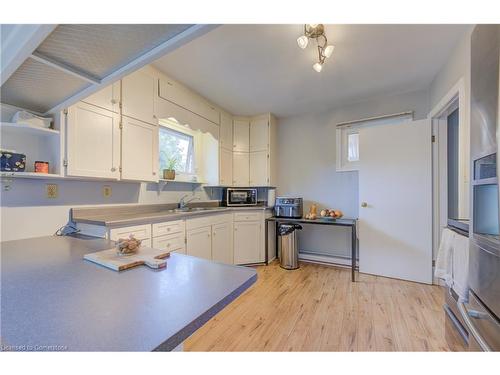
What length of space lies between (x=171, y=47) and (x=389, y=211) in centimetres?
294

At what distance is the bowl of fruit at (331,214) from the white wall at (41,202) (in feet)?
8.31

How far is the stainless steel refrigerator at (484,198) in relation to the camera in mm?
743

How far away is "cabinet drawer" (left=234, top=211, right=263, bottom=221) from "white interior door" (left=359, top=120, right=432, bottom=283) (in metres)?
1.41

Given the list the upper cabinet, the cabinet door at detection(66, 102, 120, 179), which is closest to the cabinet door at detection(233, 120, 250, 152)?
the upper cabinet

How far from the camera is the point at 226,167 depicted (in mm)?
3395

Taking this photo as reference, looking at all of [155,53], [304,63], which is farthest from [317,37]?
[155,53]

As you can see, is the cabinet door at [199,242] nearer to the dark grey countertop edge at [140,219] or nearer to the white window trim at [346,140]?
the dark grey countertop edge at [140,219]

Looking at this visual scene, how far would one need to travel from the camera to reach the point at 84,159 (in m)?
1.69

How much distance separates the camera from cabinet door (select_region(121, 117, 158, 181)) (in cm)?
199

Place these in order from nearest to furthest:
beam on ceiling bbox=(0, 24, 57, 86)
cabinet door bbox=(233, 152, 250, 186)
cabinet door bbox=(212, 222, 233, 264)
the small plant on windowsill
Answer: beam on ceiling bbox=(0, 24, 57, 86) → the small plant on windowsill → cabinet door bbox=(212, 222, 233, 264) → cabinet door bbox=(233, 152, 250, 186)

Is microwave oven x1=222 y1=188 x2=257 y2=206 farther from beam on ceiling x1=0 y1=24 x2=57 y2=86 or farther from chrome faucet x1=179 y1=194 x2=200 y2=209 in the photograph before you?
beam on ceiling x1=0 y1=24 x2=57 y2=86

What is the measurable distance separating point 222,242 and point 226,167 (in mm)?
1154

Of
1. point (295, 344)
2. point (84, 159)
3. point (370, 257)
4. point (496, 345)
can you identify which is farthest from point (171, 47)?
point (370, 257)
